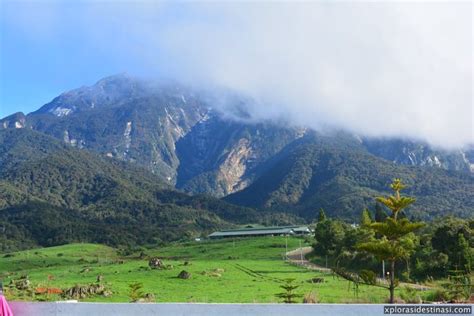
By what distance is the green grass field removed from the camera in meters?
28.7

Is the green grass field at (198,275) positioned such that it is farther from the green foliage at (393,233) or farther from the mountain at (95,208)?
the mountain at (95,208)

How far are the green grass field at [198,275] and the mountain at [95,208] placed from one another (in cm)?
2774

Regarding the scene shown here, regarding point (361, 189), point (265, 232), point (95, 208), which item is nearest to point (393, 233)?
point (265, 232)

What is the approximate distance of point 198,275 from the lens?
146 feet

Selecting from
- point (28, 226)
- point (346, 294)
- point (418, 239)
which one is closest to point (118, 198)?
point (28, 226)

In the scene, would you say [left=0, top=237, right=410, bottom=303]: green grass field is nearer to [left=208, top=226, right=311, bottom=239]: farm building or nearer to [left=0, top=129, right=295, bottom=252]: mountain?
[left=208, top=226, right=311, bottom=239]: farm building

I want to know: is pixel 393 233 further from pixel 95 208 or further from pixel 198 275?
pixel 95 208

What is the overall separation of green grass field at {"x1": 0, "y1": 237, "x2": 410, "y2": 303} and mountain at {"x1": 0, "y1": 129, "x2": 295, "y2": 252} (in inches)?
1092

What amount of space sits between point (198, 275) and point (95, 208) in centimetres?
11560

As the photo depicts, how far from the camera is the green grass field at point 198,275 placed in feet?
94.1

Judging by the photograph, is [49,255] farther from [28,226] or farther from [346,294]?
[346,294]

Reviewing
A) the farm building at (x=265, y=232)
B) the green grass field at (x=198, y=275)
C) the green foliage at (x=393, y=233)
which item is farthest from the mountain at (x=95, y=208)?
Answer: the green foliage at (x=393, y=233)

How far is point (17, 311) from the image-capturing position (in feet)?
33.0

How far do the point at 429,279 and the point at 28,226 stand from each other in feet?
327
